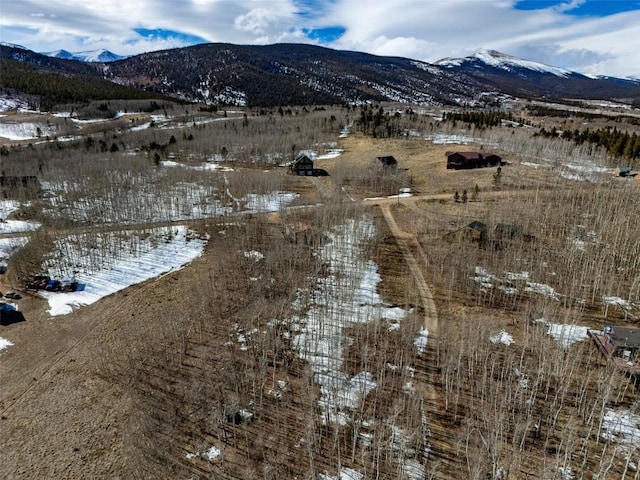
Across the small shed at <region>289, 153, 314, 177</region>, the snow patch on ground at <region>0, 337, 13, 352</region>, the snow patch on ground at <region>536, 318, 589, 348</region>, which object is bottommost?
the snow patch on ground at <region>0, 337, 13, 352</region>

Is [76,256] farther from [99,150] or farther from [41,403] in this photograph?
[99,150]

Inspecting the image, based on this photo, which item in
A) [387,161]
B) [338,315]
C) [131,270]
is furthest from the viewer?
[387,161]

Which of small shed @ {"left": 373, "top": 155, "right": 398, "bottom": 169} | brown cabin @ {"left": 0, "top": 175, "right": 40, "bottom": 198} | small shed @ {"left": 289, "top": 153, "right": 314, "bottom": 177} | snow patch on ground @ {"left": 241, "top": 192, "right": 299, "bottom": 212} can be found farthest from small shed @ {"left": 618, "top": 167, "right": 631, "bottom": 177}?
brown cabin @ {"left": 0, "top": 175, "right": 40, "bottom": 198}

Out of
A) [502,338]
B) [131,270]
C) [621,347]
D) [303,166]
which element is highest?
[303,166]

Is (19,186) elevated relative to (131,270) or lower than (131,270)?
elevated

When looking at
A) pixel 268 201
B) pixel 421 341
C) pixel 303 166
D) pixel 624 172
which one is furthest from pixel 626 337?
pixel 303 166

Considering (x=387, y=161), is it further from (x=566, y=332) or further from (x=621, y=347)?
(x=621, y=347)

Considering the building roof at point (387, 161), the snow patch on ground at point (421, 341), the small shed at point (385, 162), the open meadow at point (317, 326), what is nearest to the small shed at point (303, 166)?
the open meadow at point (317, 326)

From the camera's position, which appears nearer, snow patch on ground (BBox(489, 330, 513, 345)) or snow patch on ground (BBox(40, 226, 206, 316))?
snow patch on ground (BBox(489, 330, 513, 345))

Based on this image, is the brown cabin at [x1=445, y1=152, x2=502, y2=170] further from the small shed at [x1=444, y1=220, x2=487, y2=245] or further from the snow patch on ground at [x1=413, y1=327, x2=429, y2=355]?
the snow patch on ground at [x1=413, y1=327, x2=429, y2=355]

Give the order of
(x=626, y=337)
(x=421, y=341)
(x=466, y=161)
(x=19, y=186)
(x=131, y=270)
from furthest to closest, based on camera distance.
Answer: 1. (x=466, y=161)
2. (x=19, y=186)
3. (x=131, y=270)
4. (x=421, y=341)
5. (x=626, y=337)

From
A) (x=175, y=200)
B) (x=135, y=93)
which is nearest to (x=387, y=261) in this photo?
(x=175, y=200)
